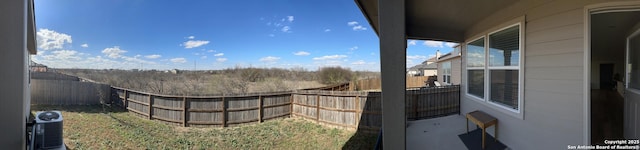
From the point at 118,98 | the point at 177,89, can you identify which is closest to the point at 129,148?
the point at 177,89

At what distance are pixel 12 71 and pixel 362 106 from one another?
6.48 meters

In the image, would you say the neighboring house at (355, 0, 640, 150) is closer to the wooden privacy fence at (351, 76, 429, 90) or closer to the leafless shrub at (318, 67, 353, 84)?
the leafless shrub at (318, 67, 353, 84)

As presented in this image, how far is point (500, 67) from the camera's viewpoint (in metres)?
3.13

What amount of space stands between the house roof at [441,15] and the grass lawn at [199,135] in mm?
3470

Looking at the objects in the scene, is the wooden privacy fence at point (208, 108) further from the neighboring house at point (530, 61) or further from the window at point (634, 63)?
the window at point (634, 63)

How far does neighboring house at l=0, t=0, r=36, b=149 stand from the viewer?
3.87ft

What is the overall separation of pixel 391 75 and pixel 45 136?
329 cm

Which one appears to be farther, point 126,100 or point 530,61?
point 126,100

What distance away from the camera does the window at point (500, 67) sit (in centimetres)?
278

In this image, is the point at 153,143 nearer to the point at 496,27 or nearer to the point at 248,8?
the point at 248,8

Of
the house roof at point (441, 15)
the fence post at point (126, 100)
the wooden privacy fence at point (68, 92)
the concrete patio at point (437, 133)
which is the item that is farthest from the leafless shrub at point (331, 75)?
the wooden privacy fence at point (68, 92)

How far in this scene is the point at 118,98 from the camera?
329 inches

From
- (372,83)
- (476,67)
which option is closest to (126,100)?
(476,67)

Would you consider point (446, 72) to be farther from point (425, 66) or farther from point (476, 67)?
point (425, 66)
